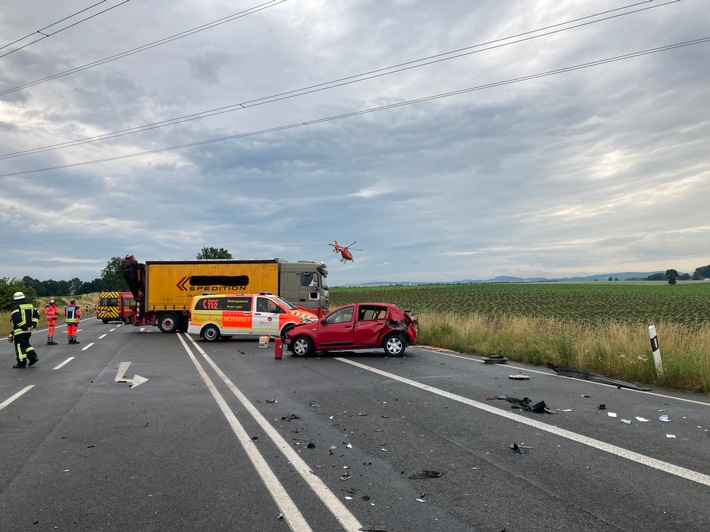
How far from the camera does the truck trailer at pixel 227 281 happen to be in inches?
1024

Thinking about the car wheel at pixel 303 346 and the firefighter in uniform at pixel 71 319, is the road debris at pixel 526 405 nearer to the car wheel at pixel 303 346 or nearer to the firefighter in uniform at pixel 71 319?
the car wheel at pixel 303 346

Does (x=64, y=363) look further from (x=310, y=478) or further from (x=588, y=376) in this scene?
(x=588, y=376)

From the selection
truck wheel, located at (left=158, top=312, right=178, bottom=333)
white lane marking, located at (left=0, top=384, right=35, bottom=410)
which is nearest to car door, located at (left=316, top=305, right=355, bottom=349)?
white lane marking, located at (left=0, top=384, right=35, bottom=410)

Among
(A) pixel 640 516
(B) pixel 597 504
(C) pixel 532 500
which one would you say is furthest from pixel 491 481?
(A) pixel 640 516

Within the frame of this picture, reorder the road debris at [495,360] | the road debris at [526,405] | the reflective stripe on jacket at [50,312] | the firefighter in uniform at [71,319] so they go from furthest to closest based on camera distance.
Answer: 1. the firefighter in uniform at [71,319]
2. the reflective stripe on jacket at [50,312]
3. the road debris at [495,360]
4. the road debris at [526,405]

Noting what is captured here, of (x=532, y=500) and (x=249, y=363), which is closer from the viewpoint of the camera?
(x=532, y=500)

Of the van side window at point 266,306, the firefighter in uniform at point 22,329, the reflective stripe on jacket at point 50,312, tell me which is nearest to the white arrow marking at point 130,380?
the firefighter in uniform at point 22,329

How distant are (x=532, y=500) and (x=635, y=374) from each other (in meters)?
7.75

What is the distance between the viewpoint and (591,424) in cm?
698

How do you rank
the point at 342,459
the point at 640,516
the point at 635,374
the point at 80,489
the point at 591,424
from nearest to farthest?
the point at 640,516
the point at 80,489
the point at 342,459
the point at 591,424
the point at 635,374

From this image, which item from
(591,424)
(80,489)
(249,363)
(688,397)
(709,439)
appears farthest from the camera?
(249,363)

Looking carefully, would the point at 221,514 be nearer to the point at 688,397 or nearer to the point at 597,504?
the point at 597,504

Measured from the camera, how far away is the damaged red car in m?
15.2

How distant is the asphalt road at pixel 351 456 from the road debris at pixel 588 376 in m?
0.43
